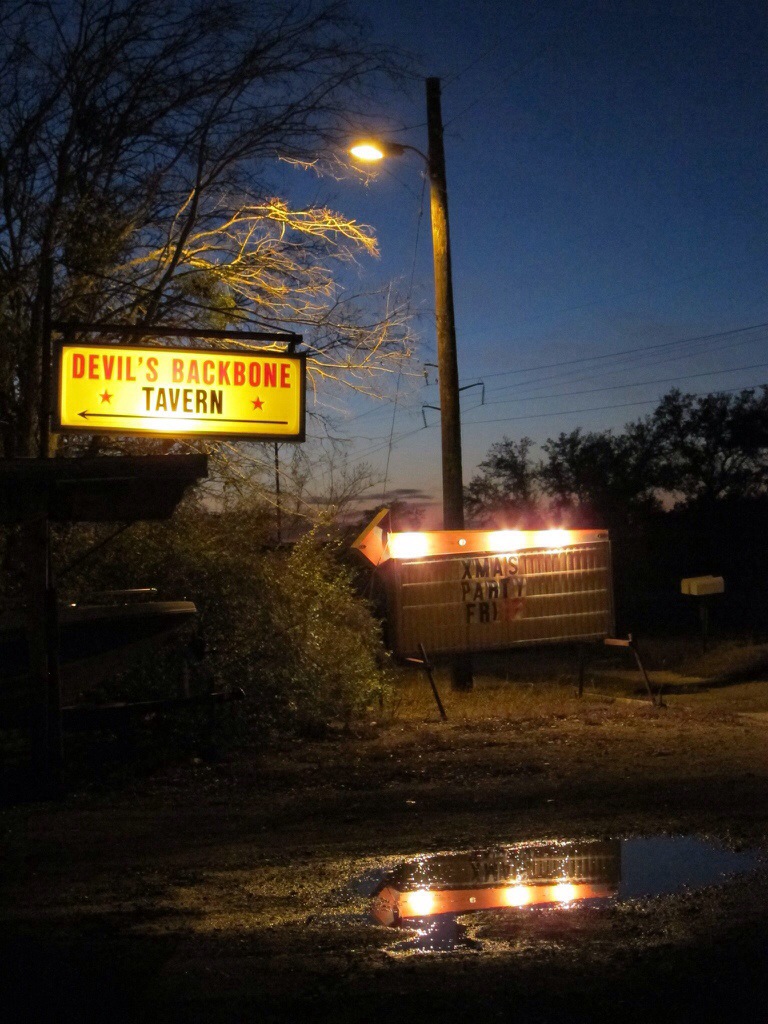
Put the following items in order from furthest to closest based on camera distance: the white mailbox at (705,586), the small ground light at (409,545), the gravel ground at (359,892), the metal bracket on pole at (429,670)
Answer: the white mailbox at (705,586)
the small ground light at (409,545)
the metal bracket on pole at (429,670)
the gravel ground at (359,892)

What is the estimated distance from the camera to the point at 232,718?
476 inches

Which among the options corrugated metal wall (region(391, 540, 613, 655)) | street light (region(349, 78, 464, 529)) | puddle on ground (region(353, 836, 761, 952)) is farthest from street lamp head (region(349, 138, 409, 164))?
puddle on ground (region(353, 836, 761, 952))

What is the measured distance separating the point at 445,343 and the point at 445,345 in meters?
0.03

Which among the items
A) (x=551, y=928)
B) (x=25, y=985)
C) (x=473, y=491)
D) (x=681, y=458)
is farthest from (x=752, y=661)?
(x=473, y=491)

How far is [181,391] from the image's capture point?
36.1 feet

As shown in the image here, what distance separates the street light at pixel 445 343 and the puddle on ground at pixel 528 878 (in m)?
9.10

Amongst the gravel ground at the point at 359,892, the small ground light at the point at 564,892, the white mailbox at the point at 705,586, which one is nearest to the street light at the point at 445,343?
the gravel ground at the point at 359,892

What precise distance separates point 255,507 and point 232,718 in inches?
137

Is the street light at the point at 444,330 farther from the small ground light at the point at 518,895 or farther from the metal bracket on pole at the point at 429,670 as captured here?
the small ground light at the point at 518,895

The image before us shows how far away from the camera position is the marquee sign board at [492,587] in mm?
15922

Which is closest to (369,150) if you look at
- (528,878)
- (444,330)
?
(444,330)

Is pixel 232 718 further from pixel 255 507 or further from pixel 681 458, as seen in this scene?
pixel 681 458

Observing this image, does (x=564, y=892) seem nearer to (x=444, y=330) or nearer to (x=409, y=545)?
(x=409, y=545)

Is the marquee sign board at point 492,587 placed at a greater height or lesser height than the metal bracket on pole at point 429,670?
greater
